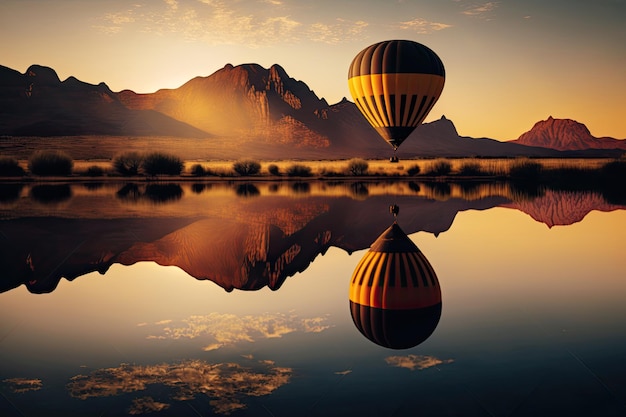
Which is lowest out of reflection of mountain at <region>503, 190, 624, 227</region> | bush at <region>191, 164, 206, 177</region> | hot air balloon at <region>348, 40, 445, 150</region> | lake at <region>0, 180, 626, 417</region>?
bush at <region>191, 164, 206, 177</region>

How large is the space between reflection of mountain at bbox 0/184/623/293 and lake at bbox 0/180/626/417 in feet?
0.45

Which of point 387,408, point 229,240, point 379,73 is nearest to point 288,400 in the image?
point 387,408

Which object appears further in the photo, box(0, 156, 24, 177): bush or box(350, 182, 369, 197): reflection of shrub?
box(0, 156, 24, 177): bush

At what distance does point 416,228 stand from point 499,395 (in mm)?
15213

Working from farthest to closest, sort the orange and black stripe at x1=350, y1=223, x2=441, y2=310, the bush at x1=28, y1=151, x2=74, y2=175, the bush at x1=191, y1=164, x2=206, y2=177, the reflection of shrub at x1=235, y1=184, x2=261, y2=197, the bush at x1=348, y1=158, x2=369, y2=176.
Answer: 1. the bush at x1=191, y1=164, x2=206, y2=177
2. the bush at x1=348, y1=158, x2=369, y2=176
3. the bush at x1=28, y1=151, x2=74, y2=175
4. the reflection of shrub at x1=235, y1=184, x2=261, y2=197
5. the orange and black stripe at x1=350, y1=223, x2=441, y2=310

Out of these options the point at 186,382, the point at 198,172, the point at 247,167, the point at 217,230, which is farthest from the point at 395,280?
the point at 198,172

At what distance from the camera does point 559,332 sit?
976 cm

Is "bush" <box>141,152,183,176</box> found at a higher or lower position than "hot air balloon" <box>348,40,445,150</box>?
lower

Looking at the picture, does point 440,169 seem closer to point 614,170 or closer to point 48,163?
point 614,170

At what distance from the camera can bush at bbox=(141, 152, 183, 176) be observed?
216ft

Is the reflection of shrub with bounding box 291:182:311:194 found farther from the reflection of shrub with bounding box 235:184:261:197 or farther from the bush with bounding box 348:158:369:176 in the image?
the bush with bounding box 348:158:369:176

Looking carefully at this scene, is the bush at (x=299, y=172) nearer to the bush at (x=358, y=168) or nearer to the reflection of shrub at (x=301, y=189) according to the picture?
the bush at (x=358, y=168)

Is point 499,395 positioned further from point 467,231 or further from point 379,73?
point 379,73

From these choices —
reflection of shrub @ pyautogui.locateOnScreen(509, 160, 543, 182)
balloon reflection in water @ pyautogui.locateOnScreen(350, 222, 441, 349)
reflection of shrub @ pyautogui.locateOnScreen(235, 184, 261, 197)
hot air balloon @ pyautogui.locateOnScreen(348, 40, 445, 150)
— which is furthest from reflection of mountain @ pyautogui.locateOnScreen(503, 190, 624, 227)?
reflection of shrub @ pyautogui.locateOnScreen(509, 160, 543, 182)
